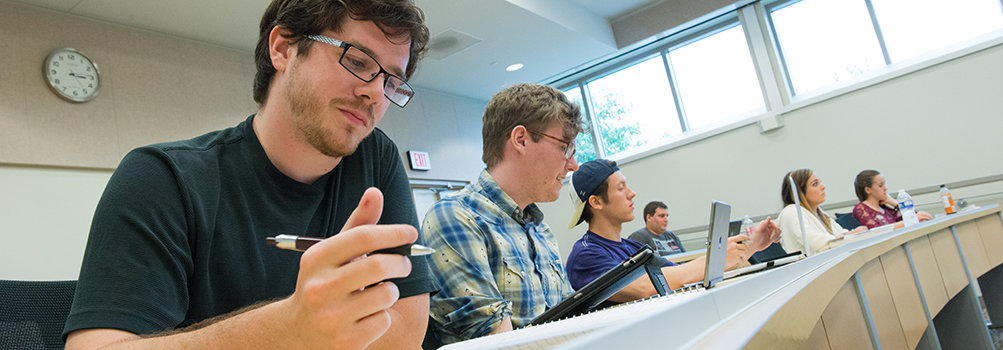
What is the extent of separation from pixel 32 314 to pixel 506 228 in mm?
1037

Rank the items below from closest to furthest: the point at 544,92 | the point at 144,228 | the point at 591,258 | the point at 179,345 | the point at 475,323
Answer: the point at 179,345 → the point at 144,228 → the point at 475,323 → the point at 544,92 → the point at 591,258

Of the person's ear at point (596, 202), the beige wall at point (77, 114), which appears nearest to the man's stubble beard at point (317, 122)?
the person's ear at point (596, 202)

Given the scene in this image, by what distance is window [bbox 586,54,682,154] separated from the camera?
6574 millimetres

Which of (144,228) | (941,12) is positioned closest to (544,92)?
(144,228)

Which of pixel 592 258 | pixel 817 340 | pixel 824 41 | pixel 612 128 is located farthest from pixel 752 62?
pixel 817 340

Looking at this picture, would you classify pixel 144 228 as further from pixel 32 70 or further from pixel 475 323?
pixel 32 70

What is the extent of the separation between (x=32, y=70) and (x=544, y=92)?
138 inches

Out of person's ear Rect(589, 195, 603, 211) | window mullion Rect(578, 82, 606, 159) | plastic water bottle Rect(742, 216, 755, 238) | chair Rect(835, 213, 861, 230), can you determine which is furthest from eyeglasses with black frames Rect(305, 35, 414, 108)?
window mullion Rect(578, 82, 606, 159)

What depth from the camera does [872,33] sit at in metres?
5.36

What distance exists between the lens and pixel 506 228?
1568mm

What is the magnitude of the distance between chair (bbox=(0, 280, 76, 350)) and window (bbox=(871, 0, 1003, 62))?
6.36 m

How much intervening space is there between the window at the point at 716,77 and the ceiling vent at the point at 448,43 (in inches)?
102

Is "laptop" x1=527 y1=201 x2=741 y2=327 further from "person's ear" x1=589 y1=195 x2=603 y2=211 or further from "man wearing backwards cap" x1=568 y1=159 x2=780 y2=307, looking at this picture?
"person's ear" x1=589 y1=195 x2=603 y2=211

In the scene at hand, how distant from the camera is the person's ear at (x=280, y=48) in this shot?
1.05m
